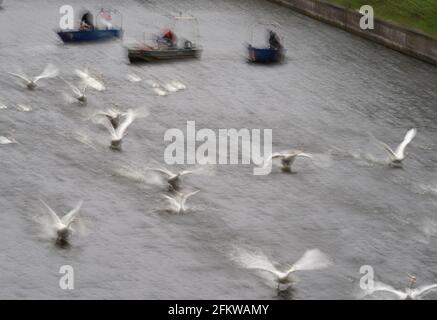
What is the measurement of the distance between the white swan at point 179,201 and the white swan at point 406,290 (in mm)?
19114

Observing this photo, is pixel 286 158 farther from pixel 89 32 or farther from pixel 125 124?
pixel 89 32

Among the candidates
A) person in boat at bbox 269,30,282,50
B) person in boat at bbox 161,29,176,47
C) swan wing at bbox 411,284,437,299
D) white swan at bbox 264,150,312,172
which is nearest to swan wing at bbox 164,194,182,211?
white swan at bbox 264,150,312,172

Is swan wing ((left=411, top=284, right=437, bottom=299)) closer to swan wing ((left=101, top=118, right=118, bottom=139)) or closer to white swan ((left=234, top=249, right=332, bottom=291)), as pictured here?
white swan ((left=234, top=249, right=332, bottom=291))

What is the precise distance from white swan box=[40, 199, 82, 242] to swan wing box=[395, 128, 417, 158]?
3520cm

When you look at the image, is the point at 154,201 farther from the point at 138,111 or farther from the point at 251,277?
the point at 138,111

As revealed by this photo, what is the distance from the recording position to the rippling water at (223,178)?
76.7 metres

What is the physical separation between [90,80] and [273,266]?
52.0 metres

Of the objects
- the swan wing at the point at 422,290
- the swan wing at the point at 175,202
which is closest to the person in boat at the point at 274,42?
the swan wing at the point at 175,202

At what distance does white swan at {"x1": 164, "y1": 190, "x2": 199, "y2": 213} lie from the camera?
86425 millimetres

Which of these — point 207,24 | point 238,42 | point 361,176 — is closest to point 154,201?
point 361,176

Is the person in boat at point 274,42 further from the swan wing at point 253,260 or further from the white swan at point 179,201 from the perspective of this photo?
the swan wing at point 253,260

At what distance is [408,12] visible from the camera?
145 meters

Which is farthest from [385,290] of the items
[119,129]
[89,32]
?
[89,32]

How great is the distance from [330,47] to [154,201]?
64864 mm
